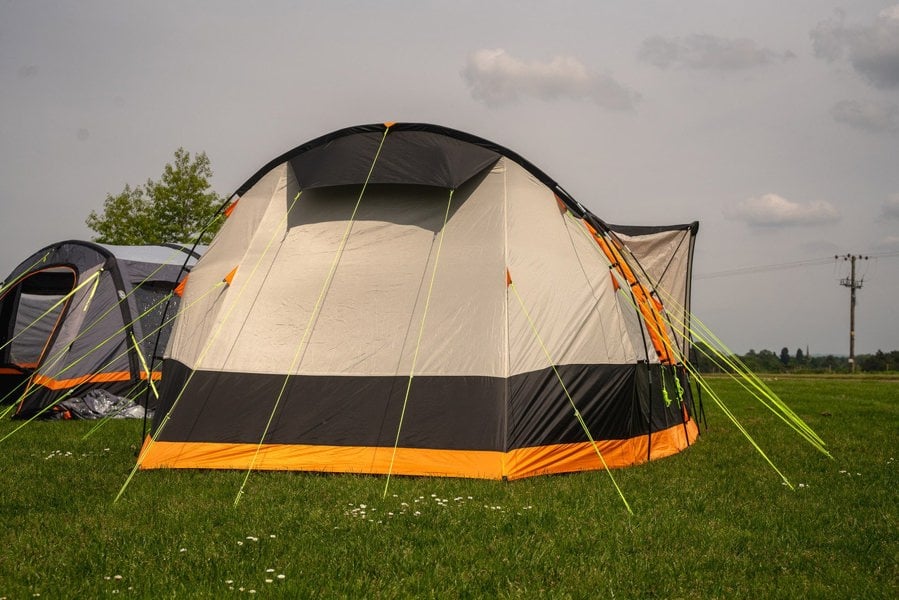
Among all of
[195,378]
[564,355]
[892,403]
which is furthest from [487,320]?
[892,403]

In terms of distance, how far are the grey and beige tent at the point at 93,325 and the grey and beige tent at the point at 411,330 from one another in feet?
12.5

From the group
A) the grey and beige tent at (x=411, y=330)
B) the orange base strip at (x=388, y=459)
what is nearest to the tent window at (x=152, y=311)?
the grey and beige tent at (x=411, y=330)

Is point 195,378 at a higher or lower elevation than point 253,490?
higher

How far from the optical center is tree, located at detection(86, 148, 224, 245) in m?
25.5

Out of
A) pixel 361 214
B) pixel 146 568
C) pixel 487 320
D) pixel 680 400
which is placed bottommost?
pixel 146 568

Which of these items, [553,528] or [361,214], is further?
[361,214]

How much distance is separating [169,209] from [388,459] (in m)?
21.4

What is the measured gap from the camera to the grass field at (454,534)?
414cm

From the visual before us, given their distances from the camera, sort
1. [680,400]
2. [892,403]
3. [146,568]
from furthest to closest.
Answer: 1. [892,403]
2. [680,400]
3. [146,568]

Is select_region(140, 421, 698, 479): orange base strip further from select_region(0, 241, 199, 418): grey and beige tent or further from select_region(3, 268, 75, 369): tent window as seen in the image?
select_region(3, 268, 75, 369): tent window

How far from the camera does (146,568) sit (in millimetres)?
4324

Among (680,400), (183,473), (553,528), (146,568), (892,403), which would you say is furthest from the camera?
(892,403)

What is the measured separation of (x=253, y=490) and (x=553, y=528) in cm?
236

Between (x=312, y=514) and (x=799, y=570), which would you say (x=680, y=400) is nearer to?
(x=799, y=570)
